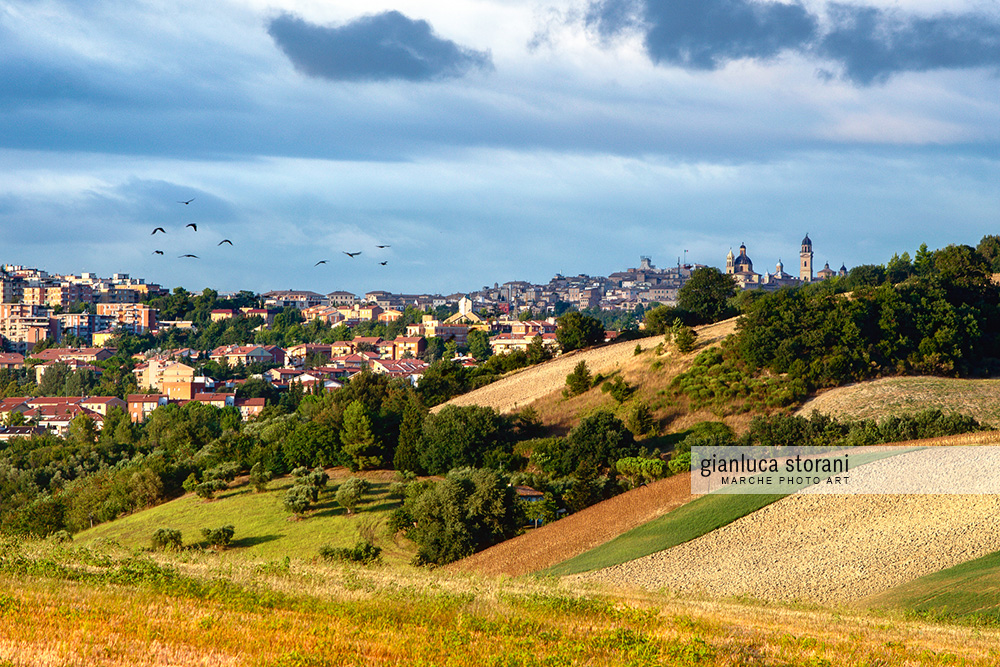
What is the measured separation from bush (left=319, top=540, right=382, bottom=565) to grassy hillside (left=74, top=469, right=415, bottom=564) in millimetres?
559

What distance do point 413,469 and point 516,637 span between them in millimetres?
25215

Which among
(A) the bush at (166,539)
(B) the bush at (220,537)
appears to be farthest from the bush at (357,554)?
(A) the bush at (166,539)

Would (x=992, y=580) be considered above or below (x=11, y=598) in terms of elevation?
below

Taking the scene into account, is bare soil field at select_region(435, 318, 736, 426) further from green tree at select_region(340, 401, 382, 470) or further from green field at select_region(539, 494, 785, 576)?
green field at select_region(539, 494, 785, 576)

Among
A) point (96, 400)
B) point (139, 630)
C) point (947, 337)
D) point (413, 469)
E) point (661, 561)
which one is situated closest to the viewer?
point (139, 630)

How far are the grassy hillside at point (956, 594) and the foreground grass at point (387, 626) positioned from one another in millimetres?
1737

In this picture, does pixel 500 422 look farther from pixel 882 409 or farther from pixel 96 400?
pixel 96 400

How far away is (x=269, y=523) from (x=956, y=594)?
66.7 ft

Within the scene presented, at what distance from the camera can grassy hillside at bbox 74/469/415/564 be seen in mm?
28203

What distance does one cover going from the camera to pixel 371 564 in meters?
23.6

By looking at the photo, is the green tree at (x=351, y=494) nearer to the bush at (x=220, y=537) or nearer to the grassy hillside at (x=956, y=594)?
the bush at (x=220, y=537)

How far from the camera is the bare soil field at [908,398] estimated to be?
37.0m

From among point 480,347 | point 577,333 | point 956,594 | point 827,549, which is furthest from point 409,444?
point 480,347

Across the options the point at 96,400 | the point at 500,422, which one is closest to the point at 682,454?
the point at 500,422
